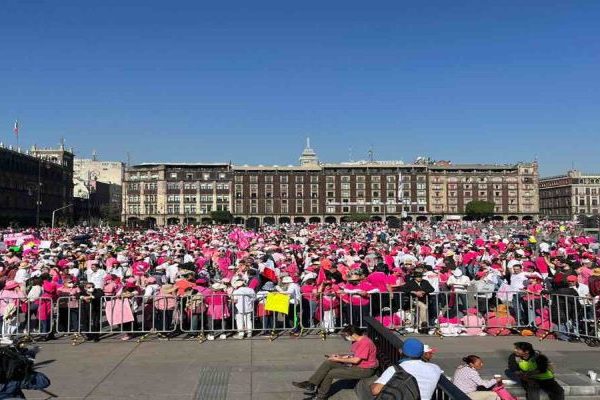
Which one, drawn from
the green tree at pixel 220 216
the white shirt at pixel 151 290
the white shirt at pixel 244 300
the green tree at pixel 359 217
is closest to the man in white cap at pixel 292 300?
the white shirt at pixel 244 300

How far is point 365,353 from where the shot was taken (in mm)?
7754

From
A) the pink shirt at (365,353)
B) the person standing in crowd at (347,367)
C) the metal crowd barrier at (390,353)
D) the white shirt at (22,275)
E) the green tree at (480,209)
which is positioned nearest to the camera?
the metal crowd barrier at (390,353)

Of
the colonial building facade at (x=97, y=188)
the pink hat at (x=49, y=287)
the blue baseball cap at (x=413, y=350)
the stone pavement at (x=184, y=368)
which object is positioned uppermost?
the colonial building facade at (x=97, y=188)

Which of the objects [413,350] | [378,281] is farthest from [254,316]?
[413,350]

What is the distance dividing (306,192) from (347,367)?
122 metres

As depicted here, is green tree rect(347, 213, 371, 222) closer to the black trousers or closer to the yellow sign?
the yellow sign

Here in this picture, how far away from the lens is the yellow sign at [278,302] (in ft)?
37.0

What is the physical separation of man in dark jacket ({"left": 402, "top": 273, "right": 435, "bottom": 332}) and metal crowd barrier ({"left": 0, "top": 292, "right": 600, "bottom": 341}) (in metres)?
0.02


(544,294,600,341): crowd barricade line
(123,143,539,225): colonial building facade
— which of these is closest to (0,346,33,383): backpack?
(544,294,600,341): crowd barricade line

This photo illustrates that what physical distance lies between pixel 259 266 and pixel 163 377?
7628 millimetres

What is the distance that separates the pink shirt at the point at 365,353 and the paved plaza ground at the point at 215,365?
1.56 ft

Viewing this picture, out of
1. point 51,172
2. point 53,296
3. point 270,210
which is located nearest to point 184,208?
point 270,210

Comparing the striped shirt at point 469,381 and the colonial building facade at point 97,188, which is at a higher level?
the colonial building facade at point 97,188

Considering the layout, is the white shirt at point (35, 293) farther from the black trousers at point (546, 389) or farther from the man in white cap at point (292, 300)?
the black trousers at point (546, 389)
